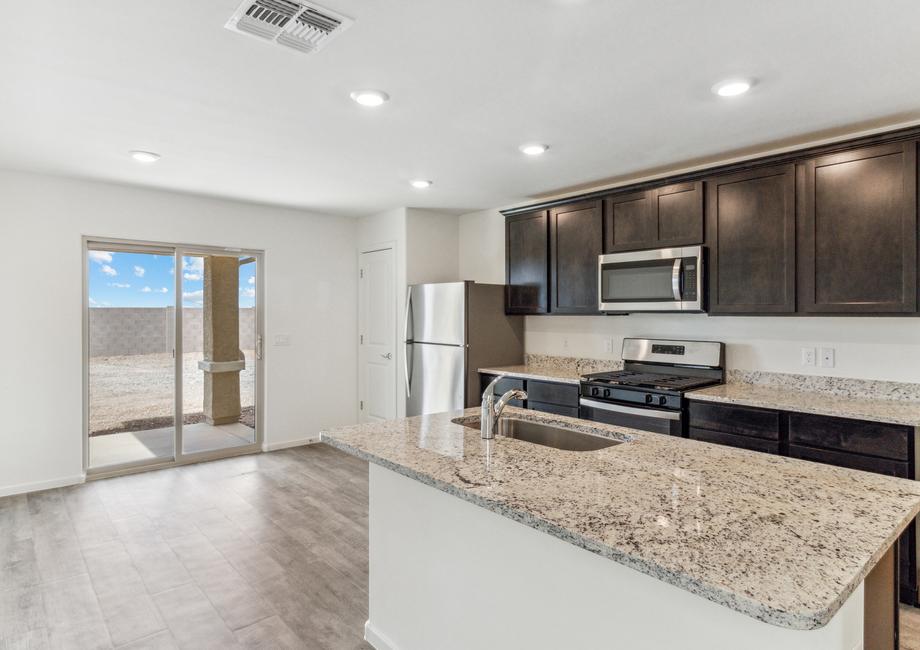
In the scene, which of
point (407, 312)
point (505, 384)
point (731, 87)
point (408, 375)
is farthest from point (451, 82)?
point (408, 375)

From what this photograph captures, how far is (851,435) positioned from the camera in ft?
8.63

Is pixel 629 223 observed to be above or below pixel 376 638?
above

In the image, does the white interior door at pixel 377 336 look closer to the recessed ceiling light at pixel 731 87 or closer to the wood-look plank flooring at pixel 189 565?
the wood-look plank flooring at pixel 189 565

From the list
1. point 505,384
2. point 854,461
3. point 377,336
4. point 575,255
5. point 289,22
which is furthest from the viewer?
point 377,336

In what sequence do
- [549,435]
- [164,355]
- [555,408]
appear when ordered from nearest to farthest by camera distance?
1. [549,435]
2. [555,408]
3. [164,355]

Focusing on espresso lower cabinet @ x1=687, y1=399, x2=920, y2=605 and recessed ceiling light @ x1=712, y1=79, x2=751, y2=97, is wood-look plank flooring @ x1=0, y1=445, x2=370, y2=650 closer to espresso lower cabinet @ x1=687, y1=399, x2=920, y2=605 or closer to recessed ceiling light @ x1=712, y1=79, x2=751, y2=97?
espresso lower cabinet @ x1=687, y1=399, x2=920, y2=605

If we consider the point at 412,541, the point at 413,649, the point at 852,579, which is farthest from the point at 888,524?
the point at 413,649

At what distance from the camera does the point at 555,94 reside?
259 cm

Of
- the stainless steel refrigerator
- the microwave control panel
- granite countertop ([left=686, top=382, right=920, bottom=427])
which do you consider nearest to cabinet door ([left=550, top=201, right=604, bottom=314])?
the stainless steel refrigerator

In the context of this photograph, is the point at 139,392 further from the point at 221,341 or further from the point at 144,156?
the point at 144,156

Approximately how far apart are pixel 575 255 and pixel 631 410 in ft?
4.45

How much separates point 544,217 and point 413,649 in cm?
335

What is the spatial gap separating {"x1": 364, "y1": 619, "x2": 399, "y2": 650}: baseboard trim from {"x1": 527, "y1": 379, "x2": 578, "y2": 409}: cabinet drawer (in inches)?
85.0

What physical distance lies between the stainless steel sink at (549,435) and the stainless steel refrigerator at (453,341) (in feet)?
6.69
